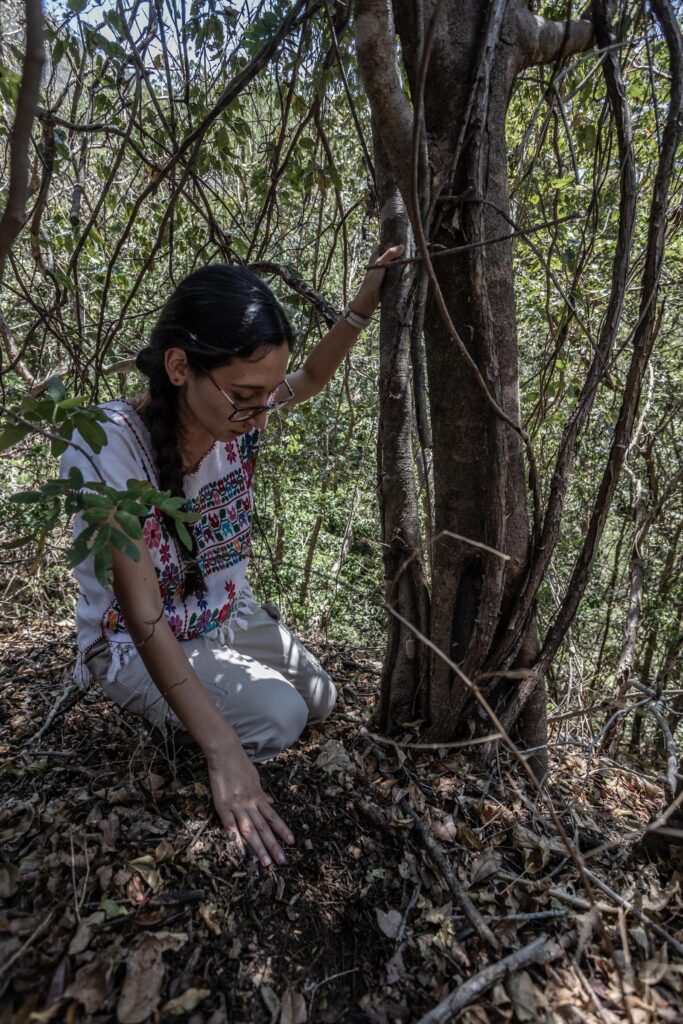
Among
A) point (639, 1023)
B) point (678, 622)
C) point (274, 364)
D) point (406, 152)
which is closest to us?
point (639, 1023)

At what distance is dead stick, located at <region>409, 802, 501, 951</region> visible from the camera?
1287 mm

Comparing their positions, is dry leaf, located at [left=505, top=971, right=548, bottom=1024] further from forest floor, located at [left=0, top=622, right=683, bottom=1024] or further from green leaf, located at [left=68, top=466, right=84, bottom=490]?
green leaf, located at [left=68, top=466, right=84, bottom=490]

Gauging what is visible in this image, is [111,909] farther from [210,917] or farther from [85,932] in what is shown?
[210,917]

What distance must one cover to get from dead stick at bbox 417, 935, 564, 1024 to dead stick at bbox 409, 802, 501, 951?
0.05 metres

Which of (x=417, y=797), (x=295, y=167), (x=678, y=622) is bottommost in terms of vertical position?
(x=678, y=622)

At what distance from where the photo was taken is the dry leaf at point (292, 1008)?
1.15 meters

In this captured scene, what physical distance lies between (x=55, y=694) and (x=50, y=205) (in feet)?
13.4

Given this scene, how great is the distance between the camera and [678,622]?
14.6ft

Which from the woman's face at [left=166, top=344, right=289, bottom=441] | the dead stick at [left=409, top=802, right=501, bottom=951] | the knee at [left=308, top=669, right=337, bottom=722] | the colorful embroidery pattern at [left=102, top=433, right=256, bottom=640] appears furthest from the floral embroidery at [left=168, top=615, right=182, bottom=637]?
the dead stick at [left=409, top=802, right=501, bottom=951]

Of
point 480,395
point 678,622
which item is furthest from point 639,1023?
point 678,622

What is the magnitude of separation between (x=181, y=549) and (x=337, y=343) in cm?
87

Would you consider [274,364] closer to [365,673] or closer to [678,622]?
[365,673]

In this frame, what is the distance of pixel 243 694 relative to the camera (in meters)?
1.91

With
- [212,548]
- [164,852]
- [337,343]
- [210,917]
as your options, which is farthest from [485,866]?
[337,343]
